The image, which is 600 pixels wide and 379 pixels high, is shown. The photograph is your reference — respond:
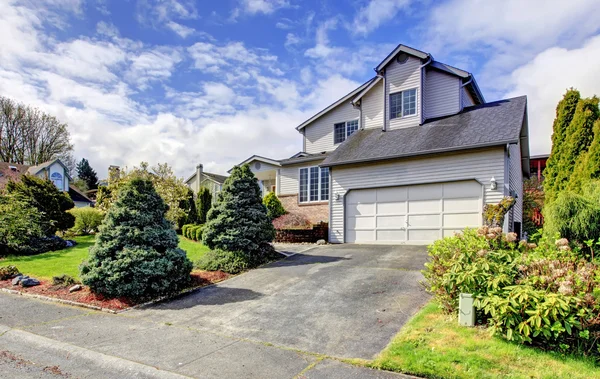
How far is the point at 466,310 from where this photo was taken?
5070 millimetres

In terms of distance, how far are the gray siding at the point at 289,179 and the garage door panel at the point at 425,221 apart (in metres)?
7.10

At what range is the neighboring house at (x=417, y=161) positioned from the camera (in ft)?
38.4

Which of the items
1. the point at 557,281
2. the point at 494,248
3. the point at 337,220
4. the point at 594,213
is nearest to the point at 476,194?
the point at 594,213

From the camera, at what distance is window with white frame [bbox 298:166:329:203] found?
17250 mm

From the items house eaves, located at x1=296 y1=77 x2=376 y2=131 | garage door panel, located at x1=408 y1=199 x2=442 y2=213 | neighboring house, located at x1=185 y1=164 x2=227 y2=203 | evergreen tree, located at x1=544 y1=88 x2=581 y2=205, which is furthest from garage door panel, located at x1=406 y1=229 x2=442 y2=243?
neighboring house, located at x1=185 y1=164 x2=227 y2=203

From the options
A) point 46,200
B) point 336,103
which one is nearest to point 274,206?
point 336,103

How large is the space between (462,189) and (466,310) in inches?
305

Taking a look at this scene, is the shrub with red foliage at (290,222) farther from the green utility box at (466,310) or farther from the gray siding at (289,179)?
the green utility box at (466,310)

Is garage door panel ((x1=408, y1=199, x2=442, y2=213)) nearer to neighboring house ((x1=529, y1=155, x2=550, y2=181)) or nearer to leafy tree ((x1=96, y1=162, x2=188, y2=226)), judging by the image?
leafy tree ((x1=96, y1=162, x2=188, y2=226))

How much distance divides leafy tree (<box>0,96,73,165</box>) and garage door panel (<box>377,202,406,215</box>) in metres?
36.9

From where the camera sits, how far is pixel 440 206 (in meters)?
12.2

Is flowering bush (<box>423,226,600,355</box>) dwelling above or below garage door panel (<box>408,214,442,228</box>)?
below

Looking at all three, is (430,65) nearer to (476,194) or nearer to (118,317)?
(476,194)

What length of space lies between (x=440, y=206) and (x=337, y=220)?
4.17 meters
